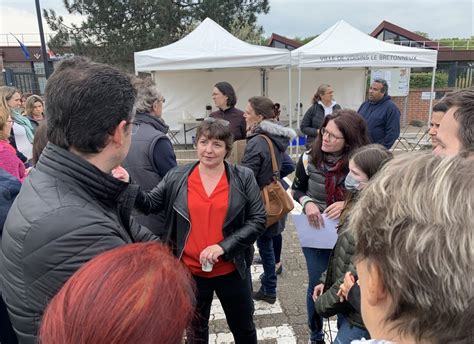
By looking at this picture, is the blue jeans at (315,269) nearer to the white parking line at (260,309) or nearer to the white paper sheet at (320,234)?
the white paper sheet at (320,234)

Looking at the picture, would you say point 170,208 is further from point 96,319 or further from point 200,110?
point 200,110

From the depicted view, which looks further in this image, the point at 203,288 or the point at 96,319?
the point at 203,288

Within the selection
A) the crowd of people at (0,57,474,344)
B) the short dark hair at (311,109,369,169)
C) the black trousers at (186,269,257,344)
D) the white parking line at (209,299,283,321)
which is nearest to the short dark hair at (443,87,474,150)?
the crowd of people at (0,57,474,344)

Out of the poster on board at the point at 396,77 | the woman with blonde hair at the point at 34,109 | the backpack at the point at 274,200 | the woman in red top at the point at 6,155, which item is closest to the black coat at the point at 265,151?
the backpack at the point at 274,200

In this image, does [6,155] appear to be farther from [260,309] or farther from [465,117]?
[465,117]

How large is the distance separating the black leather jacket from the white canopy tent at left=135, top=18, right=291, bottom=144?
20.2 feet

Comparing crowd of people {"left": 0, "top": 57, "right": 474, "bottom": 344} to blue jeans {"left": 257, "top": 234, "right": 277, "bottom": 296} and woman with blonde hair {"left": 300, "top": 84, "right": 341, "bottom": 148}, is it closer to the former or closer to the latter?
blue jeans {"left": 257, "top": 234, "right": 277, "bottom": 296}

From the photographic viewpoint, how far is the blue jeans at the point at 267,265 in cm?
330

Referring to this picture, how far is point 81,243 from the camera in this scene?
3.56 ft

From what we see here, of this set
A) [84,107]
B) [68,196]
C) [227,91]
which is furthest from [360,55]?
[68,196]

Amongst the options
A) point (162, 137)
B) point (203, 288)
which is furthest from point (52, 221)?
point (162, 137)

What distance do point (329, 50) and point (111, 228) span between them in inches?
325

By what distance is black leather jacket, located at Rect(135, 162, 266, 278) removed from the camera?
2.23m

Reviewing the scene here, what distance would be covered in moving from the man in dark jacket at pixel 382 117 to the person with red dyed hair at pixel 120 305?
530 cm
